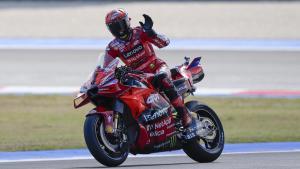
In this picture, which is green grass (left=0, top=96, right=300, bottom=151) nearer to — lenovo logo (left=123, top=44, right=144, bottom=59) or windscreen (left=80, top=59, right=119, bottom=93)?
lenovo logo (left=123, top=44, right=144, bottom=59)

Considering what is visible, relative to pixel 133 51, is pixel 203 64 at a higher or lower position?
lower

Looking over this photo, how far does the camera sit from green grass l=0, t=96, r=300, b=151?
1237 cm

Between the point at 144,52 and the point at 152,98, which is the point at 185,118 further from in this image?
the point at 144,52

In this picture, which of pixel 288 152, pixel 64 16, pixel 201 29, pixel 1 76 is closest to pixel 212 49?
pixel 201 29

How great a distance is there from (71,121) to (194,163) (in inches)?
213

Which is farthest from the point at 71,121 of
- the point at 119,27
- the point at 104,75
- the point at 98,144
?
the point at 98,144

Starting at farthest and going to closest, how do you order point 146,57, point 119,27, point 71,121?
point 71,121, point 146,57, point 119,27

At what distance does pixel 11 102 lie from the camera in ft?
54.9

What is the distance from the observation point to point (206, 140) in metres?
9.73

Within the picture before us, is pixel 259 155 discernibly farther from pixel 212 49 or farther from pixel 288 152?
pixel 212 49

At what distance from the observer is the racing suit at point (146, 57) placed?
9.21 meters

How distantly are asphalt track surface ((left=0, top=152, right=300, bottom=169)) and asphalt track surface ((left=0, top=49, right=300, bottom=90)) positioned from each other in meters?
8.72

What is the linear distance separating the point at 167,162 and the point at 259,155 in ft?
3.86

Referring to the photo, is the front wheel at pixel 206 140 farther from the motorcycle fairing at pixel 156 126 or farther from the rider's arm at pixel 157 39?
the rider's arm at pixel 157 39
